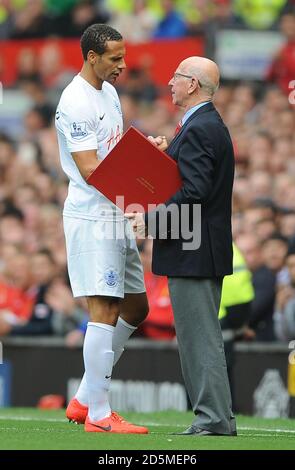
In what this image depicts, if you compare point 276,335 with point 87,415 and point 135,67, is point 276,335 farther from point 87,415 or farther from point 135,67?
point 135,67

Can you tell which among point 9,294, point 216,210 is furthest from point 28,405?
point 216,210

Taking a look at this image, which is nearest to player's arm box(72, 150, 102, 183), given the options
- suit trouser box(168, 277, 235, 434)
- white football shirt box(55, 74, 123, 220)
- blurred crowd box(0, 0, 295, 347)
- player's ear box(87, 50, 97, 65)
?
white football shirt box(55, 74, 123, 220)

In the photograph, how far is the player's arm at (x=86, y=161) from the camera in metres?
8.80

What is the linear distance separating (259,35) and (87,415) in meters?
9.40

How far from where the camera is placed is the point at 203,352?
8688 millimetres

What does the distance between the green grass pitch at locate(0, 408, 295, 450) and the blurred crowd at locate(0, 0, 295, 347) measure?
293 cm

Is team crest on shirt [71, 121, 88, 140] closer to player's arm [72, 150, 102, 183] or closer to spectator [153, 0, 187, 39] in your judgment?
player's arm [72, 150, 102, 183]

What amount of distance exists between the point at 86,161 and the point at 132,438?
5.45 feet

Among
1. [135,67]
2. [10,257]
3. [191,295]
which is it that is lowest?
[191,295]

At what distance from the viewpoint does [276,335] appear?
13.6 metres

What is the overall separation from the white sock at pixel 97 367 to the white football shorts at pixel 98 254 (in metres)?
0.23

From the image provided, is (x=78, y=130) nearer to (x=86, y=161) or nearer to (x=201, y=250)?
(x=86, y=161)

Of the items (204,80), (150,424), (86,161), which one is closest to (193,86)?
(204,80)

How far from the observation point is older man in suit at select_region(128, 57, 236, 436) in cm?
864
